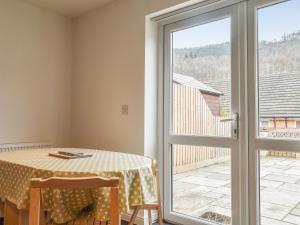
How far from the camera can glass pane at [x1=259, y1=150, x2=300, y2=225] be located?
200 cm

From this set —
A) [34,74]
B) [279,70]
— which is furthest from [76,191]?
[34,74]

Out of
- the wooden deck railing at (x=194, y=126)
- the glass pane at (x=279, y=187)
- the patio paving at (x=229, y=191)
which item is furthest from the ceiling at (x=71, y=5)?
the glass pane at (x=279, y=187)

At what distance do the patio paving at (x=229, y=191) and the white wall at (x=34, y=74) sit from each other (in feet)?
5.53

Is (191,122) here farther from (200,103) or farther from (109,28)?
(109,28)

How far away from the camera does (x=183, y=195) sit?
8.63 feet

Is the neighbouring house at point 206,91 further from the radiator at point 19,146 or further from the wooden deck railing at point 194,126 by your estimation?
the radiator at point 19,146

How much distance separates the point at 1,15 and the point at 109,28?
1141 millimetres

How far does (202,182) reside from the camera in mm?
2518

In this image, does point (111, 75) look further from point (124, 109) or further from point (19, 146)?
point (19, 146)

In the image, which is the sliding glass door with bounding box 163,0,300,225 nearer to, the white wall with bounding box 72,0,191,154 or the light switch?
the white wall with bounding box 72,0,191,154

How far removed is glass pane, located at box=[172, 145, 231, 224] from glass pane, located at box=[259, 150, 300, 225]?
30cm

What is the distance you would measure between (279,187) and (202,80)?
3.73 feet

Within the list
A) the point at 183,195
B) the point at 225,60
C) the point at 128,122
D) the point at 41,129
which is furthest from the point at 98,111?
the point at 225,60

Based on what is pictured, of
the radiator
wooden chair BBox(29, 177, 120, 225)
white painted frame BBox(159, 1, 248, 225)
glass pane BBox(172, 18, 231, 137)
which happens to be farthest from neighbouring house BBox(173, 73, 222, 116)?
the radiator
